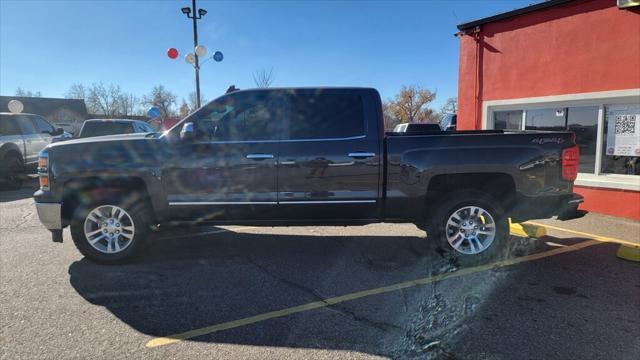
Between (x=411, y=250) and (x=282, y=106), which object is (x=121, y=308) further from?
(x=411, y=250)

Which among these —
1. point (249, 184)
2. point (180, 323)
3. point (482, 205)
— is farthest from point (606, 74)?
point (180, 323)

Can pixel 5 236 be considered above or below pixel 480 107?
below

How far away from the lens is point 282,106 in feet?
16.5

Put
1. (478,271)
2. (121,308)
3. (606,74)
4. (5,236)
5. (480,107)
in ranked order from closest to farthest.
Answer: (121,308), (478,271), (5,236), (606,74), (480,107)

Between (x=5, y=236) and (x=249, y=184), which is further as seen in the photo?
(x=5, y=236)

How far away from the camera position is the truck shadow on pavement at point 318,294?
10.9ft

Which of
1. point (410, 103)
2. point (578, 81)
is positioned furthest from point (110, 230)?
point (410, 103)

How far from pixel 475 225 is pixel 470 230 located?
86 mm

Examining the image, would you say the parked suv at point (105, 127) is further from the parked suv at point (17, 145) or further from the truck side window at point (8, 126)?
the truck side window at point (8, 126)

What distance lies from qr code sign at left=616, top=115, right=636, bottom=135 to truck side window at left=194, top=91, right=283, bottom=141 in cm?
650

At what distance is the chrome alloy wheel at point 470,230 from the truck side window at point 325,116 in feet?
5.04

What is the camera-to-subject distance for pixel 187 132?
4648 millimetres

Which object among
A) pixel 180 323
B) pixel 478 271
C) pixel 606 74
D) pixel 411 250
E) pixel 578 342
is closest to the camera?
pixel 578 342

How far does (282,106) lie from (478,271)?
297 centimetres
